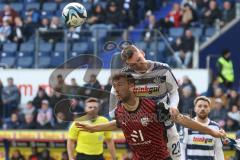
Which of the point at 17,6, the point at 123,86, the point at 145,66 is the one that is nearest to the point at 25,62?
the point at 17,6

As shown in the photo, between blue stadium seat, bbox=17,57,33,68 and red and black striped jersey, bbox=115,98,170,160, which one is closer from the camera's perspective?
red and black striped jersey, bbox=115,98,170,160

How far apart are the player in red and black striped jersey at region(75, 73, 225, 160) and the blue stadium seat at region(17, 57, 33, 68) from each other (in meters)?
12.4

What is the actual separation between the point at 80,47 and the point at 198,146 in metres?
8.62

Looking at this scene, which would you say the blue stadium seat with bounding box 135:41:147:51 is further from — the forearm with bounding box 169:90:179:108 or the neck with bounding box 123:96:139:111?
the neck with bounding box 123:96:139:111

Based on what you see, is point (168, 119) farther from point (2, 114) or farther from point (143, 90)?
point (2, 114)

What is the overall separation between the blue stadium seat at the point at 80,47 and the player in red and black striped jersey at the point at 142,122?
36.3 feet

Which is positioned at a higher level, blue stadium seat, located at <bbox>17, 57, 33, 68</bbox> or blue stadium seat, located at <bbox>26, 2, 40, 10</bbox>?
blue stadium seat, located at <bbox>26, 2, 40, 10</bbox>

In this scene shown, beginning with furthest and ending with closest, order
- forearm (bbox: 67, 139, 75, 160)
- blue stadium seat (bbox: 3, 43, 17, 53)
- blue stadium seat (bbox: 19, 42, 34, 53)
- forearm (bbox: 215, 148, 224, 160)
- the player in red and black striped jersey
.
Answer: blue stadium seat (bbox: 3, 43, 17, 53)
blue stadium seat (bbox: 19, 42, 34, 53)
forearm (bbox: 67, 139, 75, 160)
forearm (bbox: 215, 148, 224, 160)
the player in red and black striped jersey

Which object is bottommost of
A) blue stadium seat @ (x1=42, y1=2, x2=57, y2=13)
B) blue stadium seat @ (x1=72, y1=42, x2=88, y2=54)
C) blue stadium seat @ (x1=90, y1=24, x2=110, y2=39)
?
blue stadium seat @ (x1=72, y1=42, x2=88, y2=54)

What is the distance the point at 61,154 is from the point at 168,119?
10701 millimetres

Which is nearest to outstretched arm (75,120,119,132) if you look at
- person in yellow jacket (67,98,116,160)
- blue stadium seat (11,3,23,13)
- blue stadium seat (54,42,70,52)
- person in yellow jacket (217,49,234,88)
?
person in yellow jacket (67,98,116,160)

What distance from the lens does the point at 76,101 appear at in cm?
2017

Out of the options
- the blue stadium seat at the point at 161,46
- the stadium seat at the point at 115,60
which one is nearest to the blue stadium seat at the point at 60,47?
the blue stadium seat at the point at 161,46

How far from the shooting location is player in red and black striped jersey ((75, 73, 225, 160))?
10.1 m
